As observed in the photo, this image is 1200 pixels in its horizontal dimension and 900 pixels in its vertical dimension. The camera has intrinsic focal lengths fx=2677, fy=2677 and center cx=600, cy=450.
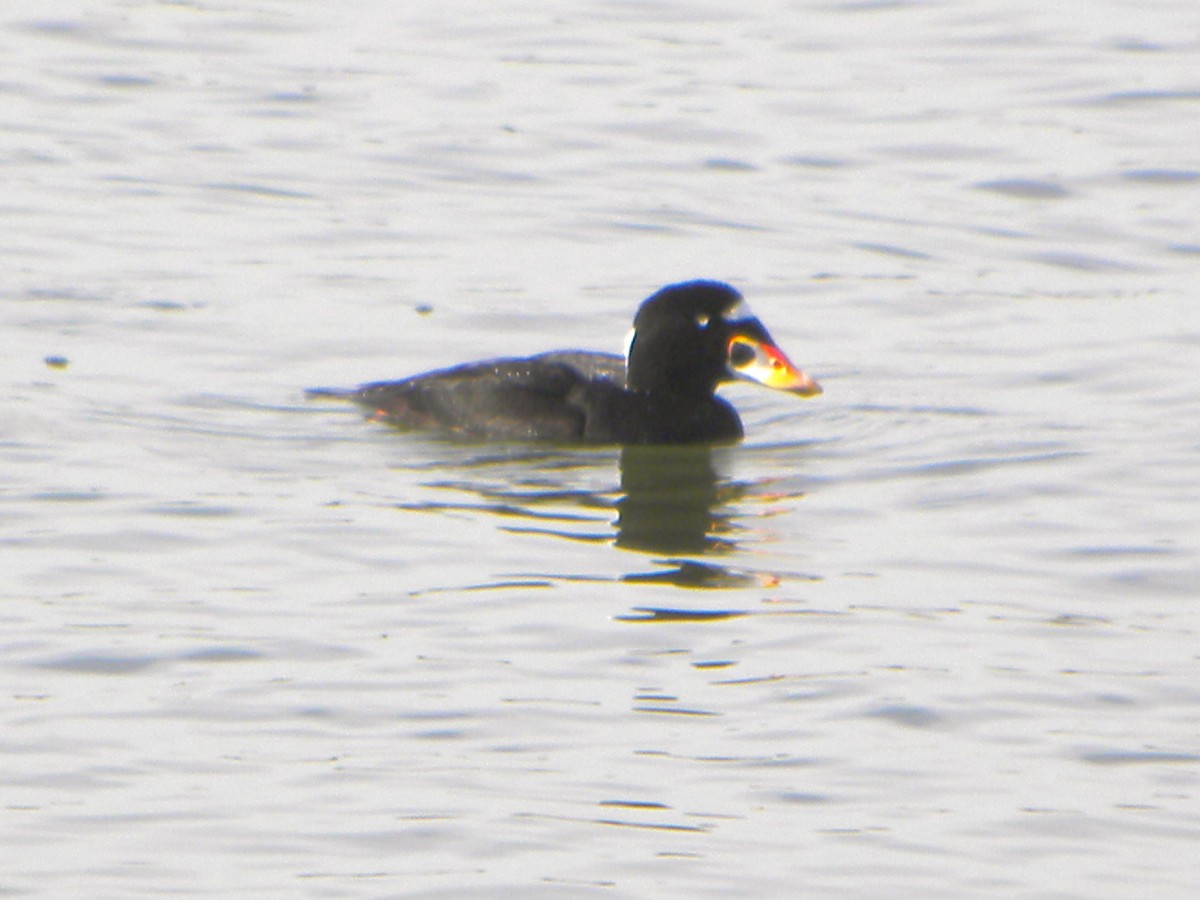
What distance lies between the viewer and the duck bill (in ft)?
36.5

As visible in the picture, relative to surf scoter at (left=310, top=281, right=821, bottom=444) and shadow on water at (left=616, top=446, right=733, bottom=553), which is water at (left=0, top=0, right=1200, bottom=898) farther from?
surf scoter at (left=310, top=281, right=821, bottom=444)

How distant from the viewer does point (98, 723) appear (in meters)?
7.10

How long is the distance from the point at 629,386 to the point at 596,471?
710mm

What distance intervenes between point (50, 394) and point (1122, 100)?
8326mm

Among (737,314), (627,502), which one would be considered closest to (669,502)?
(627,502)

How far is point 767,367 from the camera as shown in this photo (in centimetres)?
1123

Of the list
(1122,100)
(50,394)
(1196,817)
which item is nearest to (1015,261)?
(1122,100)

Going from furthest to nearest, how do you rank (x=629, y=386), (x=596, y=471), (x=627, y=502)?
(x=629, y=386) < (x=596, y=471) < (x=627, y=502)

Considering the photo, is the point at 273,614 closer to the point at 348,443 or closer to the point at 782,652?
the point at 782,652

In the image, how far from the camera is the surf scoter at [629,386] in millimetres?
10883

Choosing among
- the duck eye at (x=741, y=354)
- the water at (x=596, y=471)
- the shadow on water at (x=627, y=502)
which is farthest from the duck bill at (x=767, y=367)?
the shadow on water at (x=627, y=502)

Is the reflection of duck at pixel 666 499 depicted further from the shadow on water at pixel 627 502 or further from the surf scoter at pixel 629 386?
the surf scoter at pixel 629 386

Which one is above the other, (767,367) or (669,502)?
(767,367)

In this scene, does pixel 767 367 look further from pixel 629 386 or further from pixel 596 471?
pixel 596 471
